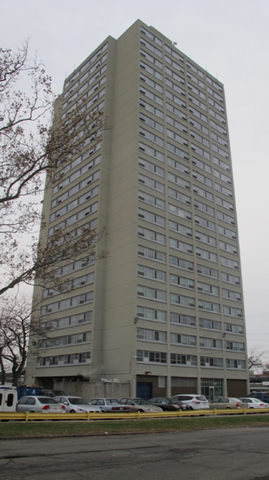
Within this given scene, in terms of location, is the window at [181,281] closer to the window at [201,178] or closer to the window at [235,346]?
the window at [235,346]

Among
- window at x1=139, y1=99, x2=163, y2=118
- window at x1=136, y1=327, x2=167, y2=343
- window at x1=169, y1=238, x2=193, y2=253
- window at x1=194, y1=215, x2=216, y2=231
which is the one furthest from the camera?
window at x1=194, y1=215, x2=216, y2=231

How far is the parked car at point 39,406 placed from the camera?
21359 millimetres

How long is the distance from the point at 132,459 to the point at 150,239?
120ft

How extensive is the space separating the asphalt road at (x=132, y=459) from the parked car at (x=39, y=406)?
8.02 metres

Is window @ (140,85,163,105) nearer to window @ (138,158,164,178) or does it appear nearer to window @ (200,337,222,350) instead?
window @ (138,158,164,178)

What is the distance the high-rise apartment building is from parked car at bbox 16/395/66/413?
59.3 ft

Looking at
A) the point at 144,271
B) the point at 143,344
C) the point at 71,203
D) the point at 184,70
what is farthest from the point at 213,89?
the point at 143,344

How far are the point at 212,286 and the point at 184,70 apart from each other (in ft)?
114

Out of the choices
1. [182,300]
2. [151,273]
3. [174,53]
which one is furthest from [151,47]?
[182,300]

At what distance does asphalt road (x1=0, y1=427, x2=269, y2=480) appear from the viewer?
26.2 feet

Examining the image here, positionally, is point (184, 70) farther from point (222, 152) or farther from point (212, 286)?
point (212, 286)

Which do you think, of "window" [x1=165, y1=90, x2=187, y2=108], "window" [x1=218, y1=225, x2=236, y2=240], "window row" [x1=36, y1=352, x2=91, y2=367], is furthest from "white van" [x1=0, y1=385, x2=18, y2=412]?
"window" [x1=165, y1=90, x2=187, y2=108]

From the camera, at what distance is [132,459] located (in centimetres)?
980

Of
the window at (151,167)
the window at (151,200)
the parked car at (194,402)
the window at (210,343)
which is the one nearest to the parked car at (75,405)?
the parked car at (194,402)
